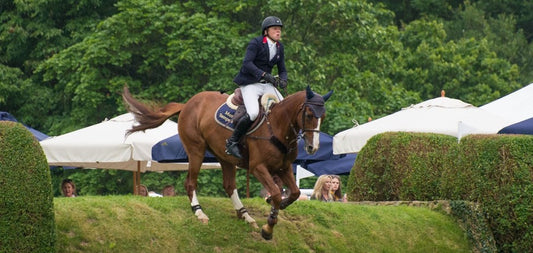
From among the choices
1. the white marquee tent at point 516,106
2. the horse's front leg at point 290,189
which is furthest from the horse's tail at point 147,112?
the white marquee tent at point 516,106

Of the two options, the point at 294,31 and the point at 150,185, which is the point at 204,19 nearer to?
the point at 294,31

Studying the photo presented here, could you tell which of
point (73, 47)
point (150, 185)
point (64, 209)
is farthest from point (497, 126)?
point (73, 47)

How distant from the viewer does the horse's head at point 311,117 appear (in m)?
13.1

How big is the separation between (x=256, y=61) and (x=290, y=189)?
1858mm

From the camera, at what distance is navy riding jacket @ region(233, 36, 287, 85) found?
1402 cm

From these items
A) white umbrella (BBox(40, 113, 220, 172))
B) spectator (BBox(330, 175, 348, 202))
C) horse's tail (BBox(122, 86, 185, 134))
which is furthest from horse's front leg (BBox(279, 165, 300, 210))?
white umbrella (BBox(40, 113, 220, 172))

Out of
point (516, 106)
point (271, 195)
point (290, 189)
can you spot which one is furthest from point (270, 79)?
point (516, 106)

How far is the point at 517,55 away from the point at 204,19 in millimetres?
23686

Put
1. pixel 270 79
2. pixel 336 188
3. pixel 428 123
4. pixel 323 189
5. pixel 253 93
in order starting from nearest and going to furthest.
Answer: pixel 270 79 < pixel 253 93 < pixel 323 189 < pixel 336 188 < pixel 428 123

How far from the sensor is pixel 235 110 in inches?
562

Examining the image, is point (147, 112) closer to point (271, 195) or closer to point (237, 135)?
point (237, 135)

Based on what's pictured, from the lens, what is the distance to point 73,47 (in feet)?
111

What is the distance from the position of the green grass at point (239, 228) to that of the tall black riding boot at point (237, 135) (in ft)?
3.20

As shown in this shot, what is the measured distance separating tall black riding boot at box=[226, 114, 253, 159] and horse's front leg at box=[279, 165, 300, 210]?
645mm
